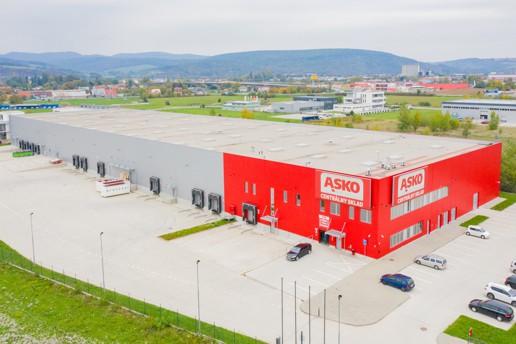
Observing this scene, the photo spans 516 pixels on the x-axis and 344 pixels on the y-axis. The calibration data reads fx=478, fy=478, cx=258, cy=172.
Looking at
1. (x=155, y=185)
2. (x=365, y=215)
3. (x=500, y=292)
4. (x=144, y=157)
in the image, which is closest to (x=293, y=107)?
(x=144, y=157)

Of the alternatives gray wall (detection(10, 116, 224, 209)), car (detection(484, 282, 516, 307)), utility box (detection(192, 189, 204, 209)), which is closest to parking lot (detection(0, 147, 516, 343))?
car (detection(484, 282, 516, 307))

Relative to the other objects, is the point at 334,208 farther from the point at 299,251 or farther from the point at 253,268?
the point at 253,268

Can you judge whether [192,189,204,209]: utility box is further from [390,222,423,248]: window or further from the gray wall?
[390,222,423,248]: window

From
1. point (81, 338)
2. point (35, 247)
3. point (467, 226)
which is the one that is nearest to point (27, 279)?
point (35, 247)

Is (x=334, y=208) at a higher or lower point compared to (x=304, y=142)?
lower

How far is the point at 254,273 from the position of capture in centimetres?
3141

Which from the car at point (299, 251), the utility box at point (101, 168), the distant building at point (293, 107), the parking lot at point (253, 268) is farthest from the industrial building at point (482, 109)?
the car at point (299, 251)

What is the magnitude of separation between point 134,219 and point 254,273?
16.9 m

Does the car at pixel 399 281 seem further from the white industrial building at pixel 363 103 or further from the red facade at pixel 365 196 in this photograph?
the white industrial building at pixel 363 103

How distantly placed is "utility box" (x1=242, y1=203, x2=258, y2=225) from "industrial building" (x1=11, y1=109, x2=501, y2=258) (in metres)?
0.09

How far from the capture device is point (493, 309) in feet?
82.0

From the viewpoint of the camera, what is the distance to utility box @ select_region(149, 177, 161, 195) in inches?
2028

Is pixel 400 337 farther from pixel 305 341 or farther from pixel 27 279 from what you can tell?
pixel 27 279

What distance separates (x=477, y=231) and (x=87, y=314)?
94.6 ft
